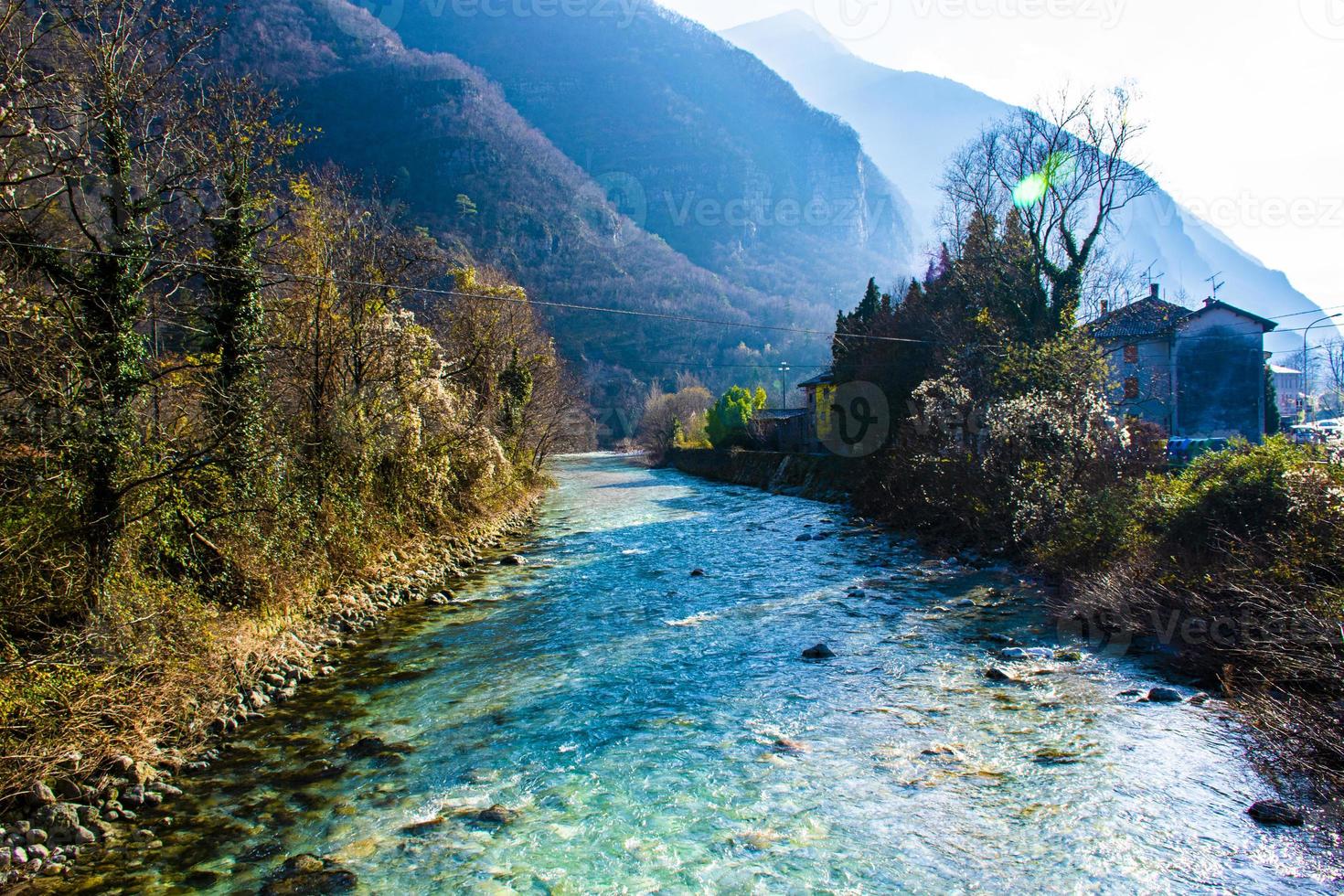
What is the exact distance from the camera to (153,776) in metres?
6.67

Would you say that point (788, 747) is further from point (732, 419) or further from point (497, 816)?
point (732, 419)

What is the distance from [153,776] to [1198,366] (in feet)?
147

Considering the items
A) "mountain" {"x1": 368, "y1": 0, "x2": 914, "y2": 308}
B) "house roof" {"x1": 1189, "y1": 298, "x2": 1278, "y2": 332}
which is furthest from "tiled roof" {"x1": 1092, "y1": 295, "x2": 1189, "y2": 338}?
"mountain" {"x1": 368, "y1": 0, "x2": 914, "y2": 308}

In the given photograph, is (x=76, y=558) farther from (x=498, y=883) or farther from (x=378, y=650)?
(x=498, y=883)

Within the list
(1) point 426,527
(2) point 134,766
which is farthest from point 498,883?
(1) point 426,527

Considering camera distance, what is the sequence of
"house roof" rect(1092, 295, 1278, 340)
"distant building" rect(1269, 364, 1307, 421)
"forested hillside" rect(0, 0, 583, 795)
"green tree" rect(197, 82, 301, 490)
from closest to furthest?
"forested hillside" rect(0, 0, 583, 795) → "green tree" rect(197, 82, 301, 490) → "house roof" rect(1092, 295, 1278, 340) → "distant building" rect(1269, 364, 1307, 421)

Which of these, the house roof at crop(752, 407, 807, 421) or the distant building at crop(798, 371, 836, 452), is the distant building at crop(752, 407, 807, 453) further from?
the distant building at crop(798, 371, 836, 452)

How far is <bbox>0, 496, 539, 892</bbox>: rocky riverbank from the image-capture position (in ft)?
17.9

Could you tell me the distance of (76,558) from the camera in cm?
726

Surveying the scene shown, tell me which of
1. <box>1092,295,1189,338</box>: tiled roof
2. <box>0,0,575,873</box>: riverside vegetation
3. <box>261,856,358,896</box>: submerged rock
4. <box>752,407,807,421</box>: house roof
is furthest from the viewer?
<box>752,407,807,421</box>: house roof

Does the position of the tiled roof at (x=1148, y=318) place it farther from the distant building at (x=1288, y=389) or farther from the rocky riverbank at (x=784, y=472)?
the distant building at (x=1288, y=389)

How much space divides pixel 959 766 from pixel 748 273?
440 ft

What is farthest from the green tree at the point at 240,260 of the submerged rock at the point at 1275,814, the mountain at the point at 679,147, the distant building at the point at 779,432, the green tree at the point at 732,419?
the mountain at the point at 679,147

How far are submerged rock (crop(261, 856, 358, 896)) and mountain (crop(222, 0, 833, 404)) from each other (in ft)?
255
